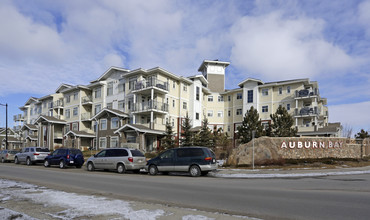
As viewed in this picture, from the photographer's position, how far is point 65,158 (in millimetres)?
23016

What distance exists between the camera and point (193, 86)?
150 feet

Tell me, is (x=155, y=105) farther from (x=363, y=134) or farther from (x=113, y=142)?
(x=363, y=134)

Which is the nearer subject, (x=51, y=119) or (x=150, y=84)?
(x=150, y=84)

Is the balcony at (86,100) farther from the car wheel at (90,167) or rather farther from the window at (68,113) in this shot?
the car wheel at (90,167)

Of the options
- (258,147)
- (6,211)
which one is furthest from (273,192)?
(258,147)

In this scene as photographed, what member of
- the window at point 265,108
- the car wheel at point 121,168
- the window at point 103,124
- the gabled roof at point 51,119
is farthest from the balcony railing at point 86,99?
the car wheel at point 121,168

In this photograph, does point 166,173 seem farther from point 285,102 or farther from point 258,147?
point 285,102

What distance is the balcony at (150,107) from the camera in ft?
127

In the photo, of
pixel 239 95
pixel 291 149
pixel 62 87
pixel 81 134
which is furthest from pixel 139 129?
pixel 62 87

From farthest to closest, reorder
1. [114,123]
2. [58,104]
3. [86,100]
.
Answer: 1. [58,104]
2. [86,100]
3. [114,123]

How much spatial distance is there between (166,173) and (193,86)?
28366mm

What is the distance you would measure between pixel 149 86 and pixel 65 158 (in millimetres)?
17876

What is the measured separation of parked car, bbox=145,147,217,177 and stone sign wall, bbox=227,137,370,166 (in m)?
5.54

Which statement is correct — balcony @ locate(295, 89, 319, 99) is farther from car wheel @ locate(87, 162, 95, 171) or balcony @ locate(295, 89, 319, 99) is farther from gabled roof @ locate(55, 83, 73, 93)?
gabled roof @ locate(55, 83, 73, 93)
